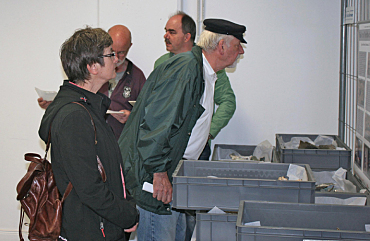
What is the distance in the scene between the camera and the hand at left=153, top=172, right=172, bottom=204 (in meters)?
2.00

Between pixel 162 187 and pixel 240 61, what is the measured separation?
1847 mm

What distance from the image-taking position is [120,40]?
3.14 meters

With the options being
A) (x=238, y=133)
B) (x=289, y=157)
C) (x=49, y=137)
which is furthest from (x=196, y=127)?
(x=238, y=133)

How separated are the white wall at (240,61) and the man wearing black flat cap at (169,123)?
4.08 feet

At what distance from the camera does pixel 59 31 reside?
3.53 metres

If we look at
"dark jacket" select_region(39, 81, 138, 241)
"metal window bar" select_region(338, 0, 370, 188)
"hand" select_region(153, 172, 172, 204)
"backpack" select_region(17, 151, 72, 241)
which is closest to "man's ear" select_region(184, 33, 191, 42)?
"metal window bar" select_region(338, 0, 370, 188)

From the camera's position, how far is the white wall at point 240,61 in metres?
3.41

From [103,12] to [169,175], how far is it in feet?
6.37

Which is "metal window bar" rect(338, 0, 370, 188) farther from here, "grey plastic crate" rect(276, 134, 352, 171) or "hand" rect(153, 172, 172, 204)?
"hand" rect(153, 172, 172, 204)

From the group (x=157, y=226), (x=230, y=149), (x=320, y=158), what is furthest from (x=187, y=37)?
(x=157, y=226)

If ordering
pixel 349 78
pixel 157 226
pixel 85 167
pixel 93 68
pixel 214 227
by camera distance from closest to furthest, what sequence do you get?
pixel 85 167
pixel 93 68
pixel 214 227
pixel 157 226
pixel 349 78

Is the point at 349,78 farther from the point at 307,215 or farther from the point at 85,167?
the point at 85,167

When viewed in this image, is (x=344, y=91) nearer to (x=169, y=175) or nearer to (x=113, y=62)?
(x=169, y=175)

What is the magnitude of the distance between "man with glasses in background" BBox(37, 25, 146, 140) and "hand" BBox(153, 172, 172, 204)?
1106mm
